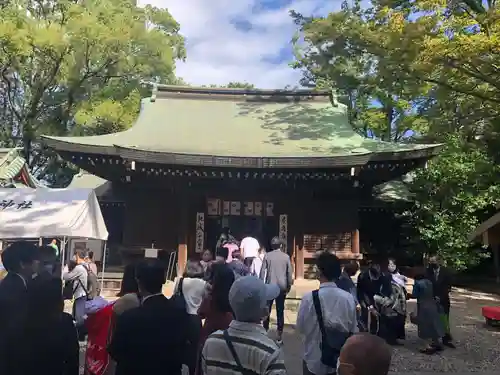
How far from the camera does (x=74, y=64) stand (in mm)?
20172

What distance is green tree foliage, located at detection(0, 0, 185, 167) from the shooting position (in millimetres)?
18531

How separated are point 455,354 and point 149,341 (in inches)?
235

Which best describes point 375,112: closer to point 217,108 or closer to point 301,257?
point 217,108

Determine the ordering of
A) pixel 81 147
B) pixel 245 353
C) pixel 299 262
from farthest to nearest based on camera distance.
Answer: pixel 299 262 < pixel 81 147 < pixel 245 353

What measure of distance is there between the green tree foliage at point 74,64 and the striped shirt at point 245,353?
18212 millimetres

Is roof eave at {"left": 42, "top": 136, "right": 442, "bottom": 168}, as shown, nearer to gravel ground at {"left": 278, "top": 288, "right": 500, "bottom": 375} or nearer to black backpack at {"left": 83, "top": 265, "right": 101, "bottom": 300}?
gravel ground at {"left": 278, "top": 288, "right": 500, "bottom": 375}

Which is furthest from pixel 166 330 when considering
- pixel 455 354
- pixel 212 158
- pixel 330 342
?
pixel 212 158

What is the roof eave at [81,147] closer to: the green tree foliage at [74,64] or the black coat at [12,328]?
the green tree foliage at [74,64]

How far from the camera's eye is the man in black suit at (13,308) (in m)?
2.62

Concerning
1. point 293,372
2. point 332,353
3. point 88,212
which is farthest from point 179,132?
point 332,353

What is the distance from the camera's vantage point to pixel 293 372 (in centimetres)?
575

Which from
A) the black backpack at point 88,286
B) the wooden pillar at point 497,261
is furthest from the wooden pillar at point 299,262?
the wooden pillar at point 497,261

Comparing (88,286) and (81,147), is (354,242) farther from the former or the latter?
(88,286)

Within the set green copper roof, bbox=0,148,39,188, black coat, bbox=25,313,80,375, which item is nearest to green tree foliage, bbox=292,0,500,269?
black coat, bbox=25,313,80,375
